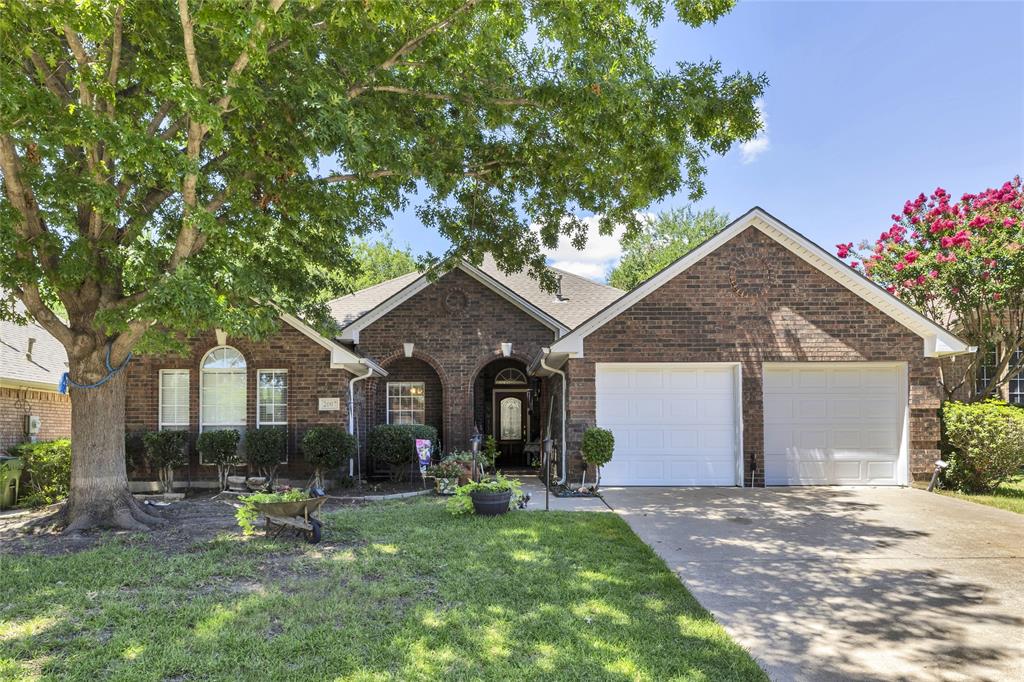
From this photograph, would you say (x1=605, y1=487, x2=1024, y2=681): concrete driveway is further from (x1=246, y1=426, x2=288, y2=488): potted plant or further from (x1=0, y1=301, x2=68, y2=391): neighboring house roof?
(x1=0, y1=301, x2=68, y2=391): neighboring house roof

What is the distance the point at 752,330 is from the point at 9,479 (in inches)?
559

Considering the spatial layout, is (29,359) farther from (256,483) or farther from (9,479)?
(256,483)

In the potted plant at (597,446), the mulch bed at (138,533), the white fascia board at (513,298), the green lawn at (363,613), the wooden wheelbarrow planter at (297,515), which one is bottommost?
the mulch bed at (138,533)

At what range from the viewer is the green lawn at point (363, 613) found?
3.96 m

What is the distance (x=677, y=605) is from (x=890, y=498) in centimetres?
749

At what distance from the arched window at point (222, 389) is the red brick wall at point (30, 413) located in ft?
12.8

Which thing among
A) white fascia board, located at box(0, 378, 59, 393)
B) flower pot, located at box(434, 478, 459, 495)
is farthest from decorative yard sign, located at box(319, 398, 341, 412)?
white fascia board, located at box(0, 378, 59, 393)

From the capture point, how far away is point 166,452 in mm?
12328

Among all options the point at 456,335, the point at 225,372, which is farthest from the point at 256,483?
the point at 456,335

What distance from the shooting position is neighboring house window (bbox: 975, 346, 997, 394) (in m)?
15.3

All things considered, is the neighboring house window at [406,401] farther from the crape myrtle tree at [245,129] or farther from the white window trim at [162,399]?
the crape myrtle tree at [245,129]

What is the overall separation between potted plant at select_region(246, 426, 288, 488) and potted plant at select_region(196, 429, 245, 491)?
264 mm

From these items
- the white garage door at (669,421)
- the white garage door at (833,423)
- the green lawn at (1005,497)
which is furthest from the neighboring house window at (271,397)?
the green lawn at (1005,497)

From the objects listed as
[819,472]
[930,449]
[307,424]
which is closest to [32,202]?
[307,424]
